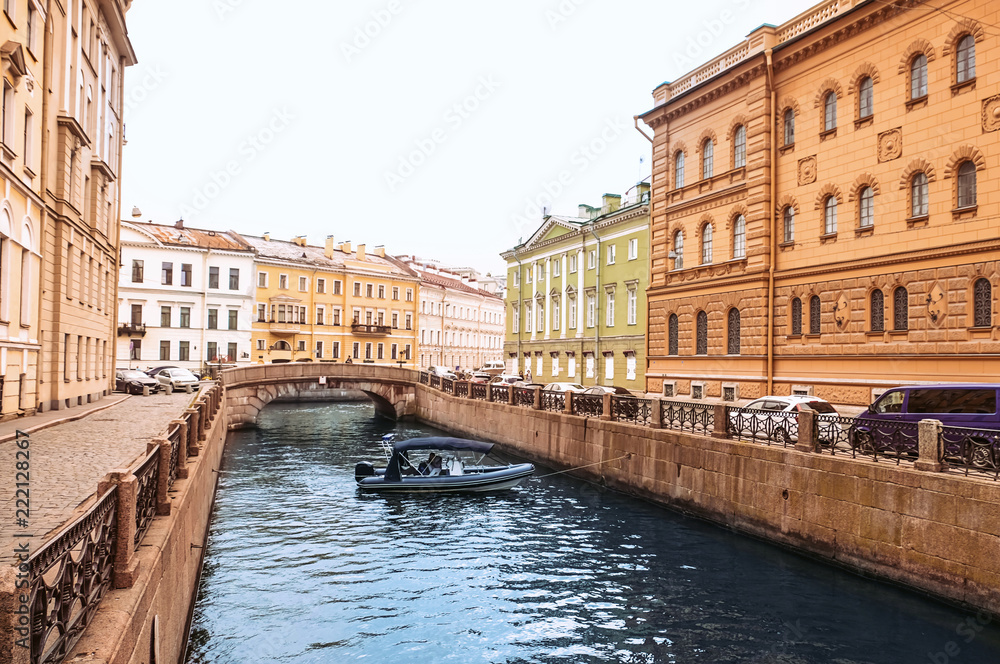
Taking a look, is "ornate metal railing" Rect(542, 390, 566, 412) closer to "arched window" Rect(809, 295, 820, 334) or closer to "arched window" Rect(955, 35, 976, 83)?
"arched window" Rect(809, 295, 820, 334)

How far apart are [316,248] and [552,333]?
34.2 metres

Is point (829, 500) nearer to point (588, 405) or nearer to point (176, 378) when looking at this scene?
point (588, 405)

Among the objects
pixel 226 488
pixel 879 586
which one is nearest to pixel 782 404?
pixel 879 586

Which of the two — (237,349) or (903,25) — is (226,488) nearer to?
(903,25)

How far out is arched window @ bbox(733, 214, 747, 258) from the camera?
95.2 feet

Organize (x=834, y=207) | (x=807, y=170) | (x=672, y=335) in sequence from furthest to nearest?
(x=672, y=335) < (x=807, y=170) < (x=834, y=207)

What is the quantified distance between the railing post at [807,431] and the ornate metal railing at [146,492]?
1269cm

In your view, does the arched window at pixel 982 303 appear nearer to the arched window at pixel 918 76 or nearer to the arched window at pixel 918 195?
the arched window at pixel 918 195


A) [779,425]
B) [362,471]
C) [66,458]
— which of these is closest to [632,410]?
[779,425]

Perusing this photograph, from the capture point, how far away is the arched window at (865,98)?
23953 mm

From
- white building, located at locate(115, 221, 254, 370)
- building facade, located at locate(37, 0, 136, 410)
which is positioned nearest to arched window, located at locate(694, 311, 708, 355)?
building facade, located at locate(37, 0, 136, 410)

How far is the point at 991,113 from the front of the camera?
66.5 ft

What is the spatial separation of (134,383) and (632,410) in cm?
2829

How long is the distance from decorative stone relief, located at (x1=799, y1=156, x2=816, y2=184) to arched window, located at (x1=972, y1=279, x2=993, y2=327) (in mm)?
7178
